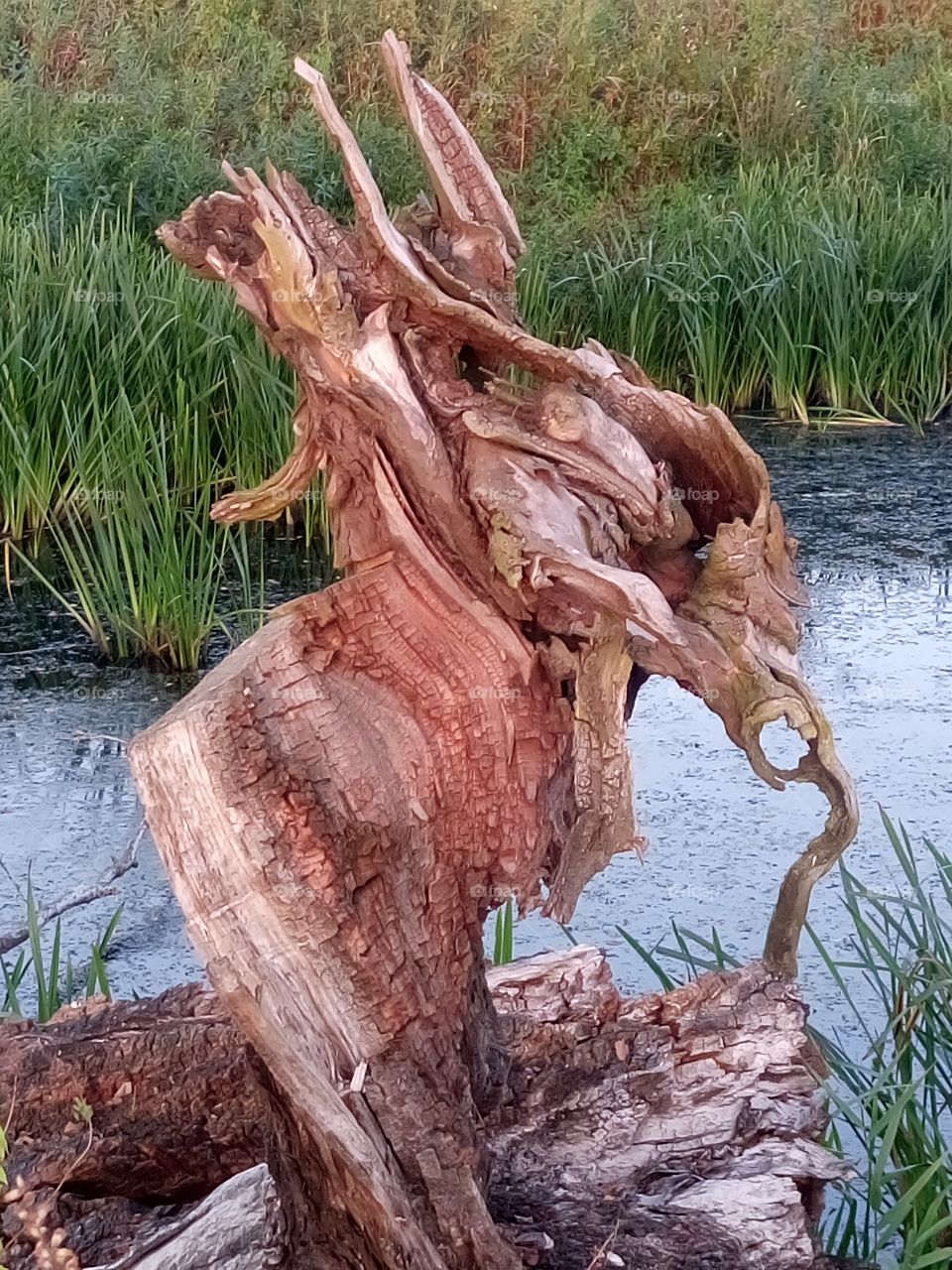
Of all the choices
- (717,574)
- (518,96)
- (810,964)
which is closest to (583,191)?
(518,96)

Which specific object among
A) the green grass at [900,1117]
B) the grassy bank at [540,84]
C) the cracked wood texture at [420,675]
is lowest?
the green grass at [900,1117]

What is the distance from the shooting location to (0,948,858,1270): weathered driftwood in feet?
3.32

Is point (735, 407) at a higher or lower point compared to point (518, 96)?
lower

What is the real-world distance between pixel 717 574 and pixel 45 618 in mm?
2057

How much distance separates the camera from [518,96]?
5238 millimetres

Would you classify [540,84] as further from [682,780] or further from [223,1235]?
[223,1235]

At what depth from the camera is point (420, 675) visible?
931 millimetres

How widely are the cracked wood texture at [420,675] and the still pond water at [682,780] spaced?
649mm

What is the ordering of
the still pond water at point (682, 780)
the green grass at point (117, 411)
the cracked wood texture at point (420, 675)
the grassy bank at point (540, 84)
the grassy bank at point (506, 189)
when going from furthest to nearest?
the grassy bank at point (540, 84) → the grassy bank at point (506, 189) → the green grass at point (117, 411) → the still pond water at point (682, 780) → the cracked wood texture at point (420, 675)

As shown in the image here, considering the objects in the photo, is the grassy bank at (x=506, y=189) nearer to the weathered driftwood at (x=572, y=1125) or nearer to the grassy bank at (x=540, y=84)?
the grassy bank at (x=540, y=84)

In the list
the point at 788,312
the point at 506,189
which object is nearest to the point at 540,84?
the point at 506,189

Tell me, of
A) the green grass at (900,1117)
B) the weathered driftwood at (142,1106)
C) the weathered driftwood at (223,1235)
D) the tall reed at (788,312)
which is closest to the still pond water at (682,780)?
the green grass at (900,1117)

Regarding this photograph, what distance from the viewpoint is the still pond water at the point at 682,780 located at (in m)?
1.78

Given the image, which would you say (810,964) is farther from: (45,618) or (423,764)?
(45,618)
